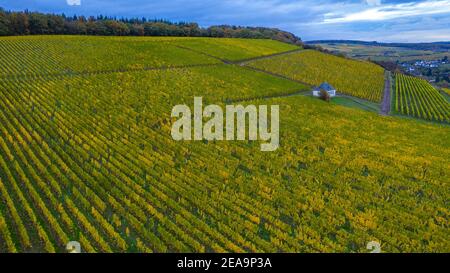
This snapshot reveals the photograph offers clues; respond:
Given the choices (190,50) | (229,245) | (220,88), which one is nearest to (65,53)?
(190,50)

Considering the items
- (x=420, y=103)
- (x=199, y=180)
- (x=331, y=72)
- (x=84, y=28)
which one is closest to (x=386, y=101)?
(x=420, y=103)

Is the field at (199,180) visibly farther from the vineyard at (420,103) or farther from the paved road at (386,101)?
the paved road at (386,101)

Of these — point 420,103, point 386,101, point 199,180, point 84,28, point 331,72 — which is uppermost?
point 84,28

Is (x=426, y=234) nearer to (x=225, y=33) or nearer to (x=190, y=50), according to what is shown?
(x=190, y=50)

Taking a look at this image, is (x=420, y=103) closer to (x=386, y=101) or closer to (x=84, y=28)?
(x=386, y=101)

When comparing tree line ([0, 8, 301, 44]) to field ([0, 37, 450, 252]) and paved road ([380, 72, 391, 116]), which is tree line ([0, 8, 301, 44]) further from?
paved road ([380, 72, 391, 116])
